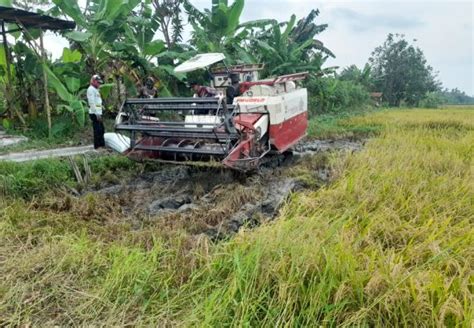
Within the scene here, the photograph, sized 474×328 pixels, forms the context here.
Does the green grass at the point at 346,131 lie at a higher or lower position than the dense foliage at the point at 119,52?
lower

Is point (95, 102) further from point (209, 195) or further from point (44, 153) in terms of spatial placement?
point (209, 195)

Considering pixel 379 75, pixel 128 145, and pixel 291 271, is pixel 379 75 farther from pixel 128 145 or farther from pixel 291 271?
pixel 291 271

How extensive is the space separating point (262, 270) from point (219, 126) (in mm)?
2807

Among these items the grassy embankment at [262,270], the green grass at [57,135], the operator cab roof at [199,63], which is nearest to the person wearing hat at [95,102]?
the green grass at [57,135]

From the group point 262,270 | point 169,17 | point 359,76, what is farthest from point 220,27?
point 359,76

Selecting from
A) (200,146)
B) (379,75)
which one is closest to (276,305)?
(200,146)

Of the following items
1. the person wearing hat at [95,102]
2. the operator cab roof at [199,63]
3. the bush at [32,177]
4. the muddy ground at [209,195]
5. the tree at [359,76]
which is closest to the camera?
the muddy ground at [209,195]

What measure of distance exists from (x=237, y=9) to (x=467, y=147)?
672cm

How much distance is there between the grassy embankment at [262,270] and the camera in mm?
2178

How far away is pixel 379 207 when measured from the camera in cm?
363

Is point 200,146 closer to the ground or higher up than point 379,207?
higher up

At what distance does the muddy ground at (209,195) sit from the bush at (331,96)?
11288 mm

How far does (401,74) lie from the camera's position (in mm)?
29000

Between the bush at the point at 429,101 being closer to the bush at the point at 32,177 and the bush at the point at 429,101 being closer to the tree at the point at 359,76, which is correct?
the tree at the point at 359,76
